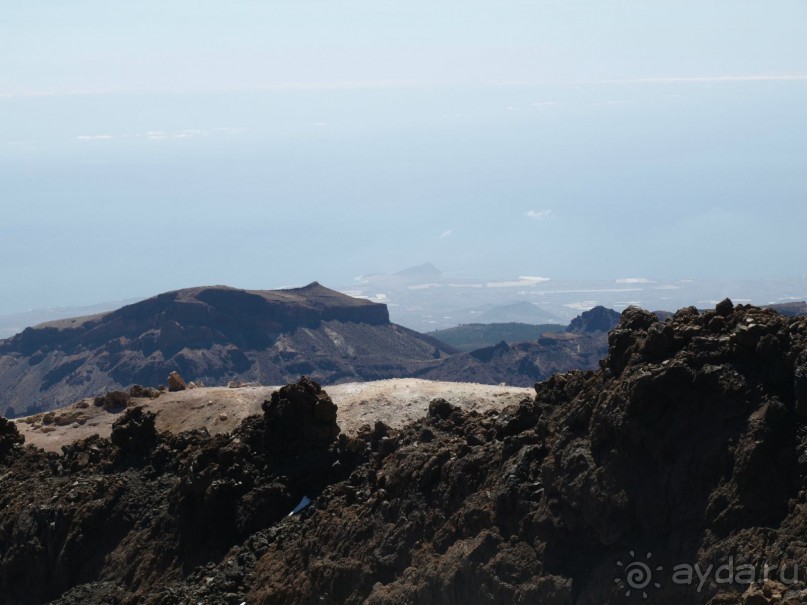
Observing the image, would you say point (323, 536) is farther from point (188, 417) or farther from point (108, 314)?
point (108, 314)

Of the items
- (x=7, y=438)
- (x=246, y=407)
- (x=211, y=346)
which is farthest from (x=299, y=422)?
(x=211, y=346)

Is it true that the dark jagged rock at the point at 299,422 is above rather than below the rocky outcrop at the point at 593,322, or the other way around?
above

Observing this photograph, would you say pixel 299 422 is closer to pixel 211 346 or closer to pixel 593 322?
pixel 211 346

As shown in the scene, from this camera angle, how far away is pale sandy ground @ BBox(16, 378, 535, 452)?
33312 millimetres

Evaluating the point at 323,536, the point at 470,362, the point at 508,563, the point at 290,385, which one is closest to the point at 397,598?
the point at 508,563

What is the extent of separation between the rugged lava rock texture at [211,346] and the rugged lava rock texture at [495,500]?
8373 cm

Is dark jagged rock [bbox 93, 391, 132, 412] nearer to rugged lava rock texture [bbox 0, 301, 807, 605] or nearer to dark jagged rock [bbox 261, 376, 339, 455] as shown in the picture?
rugged lava rock texture [bbox 0, 301, 807, 605]

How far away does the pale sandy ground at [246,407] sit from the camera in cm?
3331

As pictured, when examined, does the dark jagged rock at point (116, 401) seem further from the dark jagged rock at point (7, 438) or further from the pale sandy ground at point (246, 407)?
the dark jagged rock at point (7, 438)

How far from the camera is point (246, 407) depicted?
3669cm

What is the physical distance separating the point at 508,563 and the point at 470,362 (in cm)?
8796

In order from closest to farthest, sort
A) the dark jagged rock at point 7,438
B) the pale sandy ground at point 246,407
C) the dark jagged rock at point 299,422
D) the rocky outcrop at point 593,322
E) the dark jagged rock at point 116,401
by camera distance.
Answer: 1. the dark jagged rock at point 299,422
2. the dark jagged rock at point 7,438
3. the pale sandy ground at point 246,407
4. the dark jagged rock at point 116,401
5. the rocky outcrop at point 593,322

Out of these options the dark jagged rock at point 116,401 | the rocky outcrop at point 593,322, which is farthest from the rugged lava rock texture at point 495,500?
the rocky outcrop at point 593,322

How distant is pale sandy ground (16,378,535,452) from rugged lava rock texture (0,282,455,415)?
69.3 m
